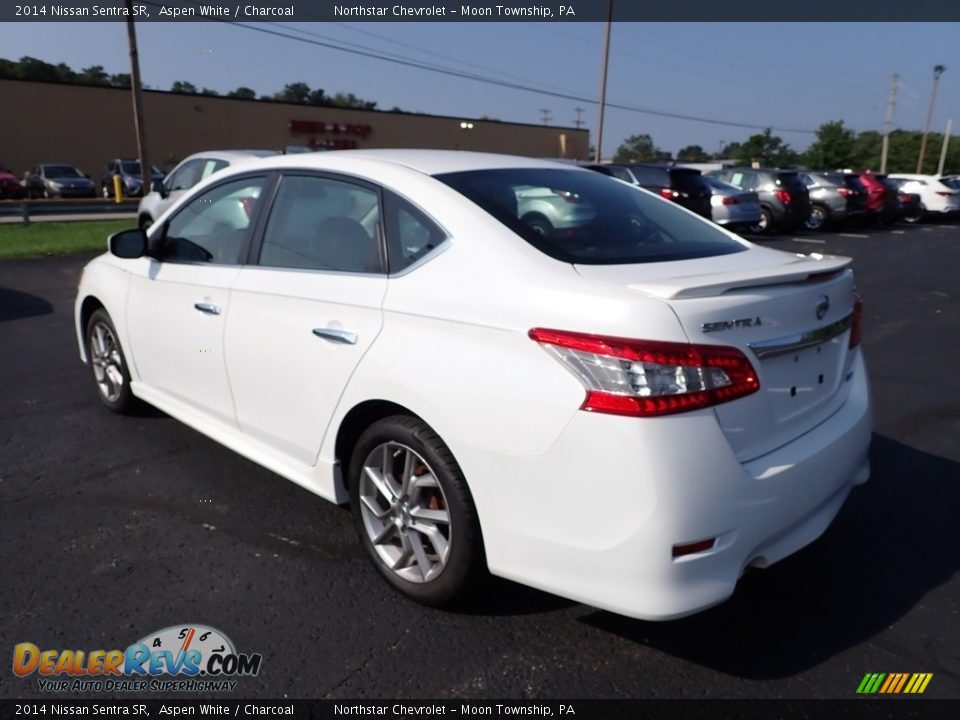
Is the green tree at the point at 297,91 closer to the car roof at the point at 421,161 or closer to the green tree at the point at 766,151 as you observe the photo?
the green tree at the point at 766,151

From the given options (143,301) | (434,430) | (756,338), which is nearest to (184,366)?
(143,301)

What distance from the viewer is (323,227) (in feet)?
10.1

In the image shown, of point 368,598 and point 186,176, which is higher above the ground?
point 186,176

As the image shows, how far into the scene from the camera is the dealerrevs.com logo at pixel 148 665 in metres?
2.36

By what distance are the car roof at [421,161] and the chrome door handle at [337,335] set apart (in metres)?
0.71

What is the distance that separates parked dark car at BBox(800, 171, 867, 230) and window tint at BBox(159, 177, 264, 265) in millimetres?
18096

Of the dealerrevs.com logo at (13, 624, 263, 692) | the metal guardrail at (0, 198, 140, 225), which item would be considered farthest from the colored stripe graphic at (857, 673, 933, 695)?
the metal guardrail at (0, 198, 140, 225)

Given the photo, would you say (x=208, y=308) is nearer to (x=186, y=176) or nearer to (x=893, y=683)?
(x=893, y=683)

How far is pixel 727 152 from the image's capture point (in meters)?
114

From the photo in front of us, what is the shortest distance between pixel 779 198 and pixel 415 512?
1727cm

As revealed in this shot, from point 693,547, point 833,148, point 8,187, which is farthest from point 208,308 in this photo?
point 833,148

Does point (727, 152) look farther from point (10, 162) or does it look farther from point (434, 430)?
point (434, 430)

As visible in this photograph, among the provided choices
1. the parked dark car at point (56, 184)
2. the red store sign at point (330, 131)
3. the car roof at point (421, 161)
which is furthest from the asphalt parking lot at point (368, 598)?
the red store sign at point (330, 131)

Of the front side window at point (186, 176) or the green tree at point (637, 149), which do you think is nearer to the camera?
the front side window at point (186, 176)
